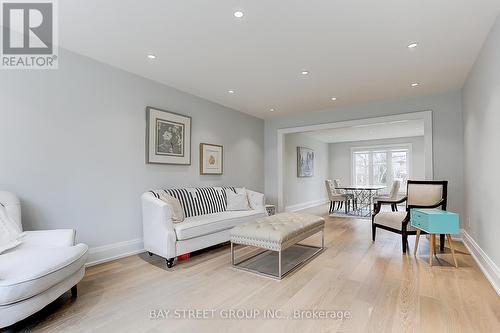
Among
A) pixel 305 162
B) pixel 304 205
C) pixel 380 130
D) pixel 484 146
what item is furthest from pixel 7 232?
pixel 380 130

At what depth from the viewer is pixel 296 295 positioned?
225cm

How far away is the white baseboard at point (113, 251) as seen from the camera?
3.05 meters

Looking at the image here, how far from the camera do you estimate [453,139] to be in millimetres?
4223

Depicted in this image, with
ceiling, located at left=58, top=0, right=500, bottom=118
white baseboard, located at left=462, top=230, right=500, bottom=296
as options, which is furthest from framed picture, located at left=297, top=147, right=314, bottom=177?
white baseboard, located at left=462, top=230, right=500, bottom=296

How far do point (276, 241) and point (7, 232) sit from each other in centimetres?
236

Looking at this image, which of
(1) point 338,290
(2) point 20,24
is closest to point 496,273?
(1) point 338,290

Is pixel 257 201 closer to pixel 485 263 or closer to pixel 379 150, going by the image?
pixel 485 263

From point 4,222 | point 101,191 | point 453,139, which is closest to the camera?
point 4,222

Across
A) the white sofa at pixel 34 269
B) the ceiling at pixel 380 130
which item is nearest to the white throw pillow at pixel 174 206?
the white sofa at pixel 34 269

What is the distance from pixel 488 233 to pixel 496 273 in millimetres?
485

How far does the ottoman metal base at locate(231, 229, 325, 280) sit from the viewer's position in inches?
109

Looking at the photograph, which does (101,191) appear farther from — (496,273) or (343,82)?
(496,273)

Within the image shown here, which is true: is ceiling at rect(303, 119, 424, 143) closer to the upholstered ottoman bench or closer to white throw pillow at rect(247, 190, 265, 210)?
white throw pillow at rect(247, 190, 265, 210)

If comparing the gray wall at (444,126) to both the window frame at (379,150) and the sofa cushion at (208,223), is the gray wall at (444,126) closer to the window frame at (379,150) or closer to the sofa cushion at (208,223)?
the sofa cushion at (208,223)
